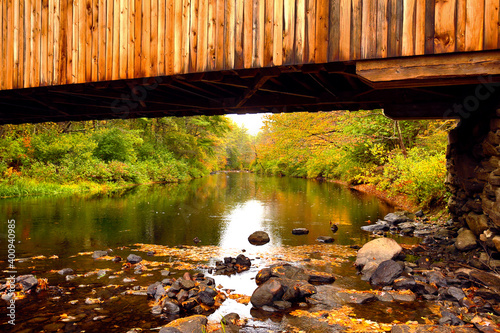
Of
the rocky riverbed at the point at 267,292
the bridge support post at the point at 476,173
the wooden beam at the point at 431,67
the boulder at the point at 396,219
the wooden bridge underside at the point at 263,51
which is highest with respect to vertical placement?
the wooden bridge underside at the point at 263,51

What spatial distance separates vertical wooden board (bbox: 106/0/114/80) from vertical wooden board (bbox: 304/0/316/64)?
297 cm

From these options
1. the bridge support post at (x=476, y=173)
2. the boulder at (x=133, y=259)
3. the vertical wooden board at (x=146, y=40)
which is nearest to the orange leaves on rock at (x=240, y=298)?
the boulder at (x=133, y=259)

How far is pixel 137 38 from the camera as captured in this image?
5.24 metres

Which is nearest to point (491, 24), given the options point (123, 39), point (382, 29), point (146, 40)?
point (382, 29)

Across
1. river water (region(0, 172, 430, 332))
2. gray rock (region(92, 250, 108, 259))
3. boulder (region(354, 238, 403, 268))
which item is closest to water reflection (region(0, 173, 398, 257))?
river water (region(0, 172, 430, 332))

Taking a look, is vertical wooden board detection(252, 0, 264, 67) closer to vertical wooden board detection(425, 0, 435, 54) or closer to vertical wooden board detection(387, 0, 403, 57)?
vertical wooden board detection(387, 0, 403, 57)

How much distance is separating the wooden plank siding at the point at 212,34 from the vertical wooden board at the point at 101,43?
0.02 m

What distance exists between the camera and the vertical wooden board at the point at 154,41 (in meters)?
5.14

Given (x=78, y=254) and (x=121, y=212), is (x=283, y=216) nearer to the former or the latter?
(x=121, y=212)

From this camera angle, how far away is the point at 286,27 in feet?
14.9

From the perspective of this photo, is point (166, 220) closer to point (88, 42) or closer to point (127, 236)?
point (127, 236)

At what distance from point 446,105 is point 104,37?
19.5 ft

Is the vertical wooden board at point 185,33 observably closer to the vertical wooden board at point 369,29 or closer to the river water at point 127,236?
the vertical wooden board at point 369,29

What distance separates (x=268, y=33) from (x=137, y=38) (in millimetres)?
2023
